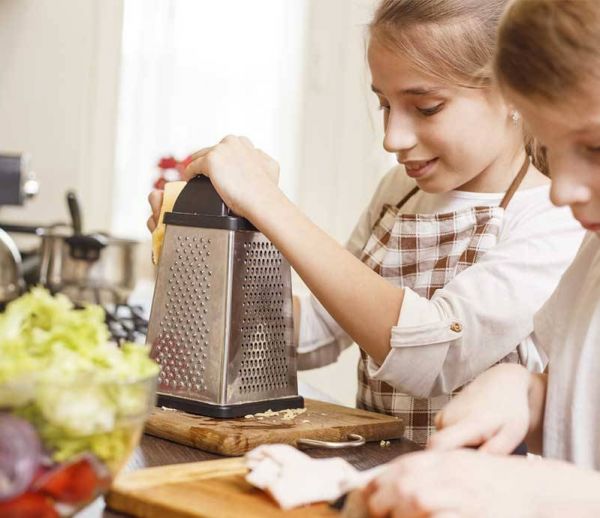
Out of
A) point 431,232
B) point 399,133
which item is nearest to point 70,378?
point 399,133

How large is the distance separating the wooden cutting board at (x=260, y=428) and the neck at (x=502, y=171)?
51 centimetres

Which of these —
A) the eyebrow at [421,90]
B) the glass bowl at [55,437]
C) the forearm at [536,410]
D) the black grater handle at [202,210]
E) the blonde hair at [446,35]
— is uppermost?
the blonde hair at [446,35]

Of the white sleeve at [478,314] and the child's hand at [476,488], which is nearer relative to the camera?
the child's hand at [476,488]

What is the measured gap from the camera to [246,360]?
1323 mm

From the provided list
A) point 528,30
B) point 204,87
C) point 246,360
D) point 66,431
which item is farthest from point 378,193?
point 204,87

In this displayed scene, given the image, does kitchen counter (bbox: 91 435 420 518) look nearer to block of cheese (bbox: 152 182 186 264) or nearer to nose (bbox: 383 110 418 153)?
block of cheese (bbox: 152 182 186 264)

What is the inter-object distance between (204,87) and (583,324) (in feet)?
9.88

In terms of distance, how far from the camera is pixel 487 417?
100 centimetres

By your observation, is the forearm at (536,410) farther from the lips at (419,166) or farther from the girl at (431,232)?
the lips at (419,166)

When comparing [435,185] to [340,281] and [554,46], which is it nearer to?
[340,281]

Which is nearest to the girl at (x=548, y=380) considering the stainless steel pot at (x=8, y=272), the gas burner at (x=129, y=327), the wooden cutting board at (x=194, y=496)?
the wooden cutting board at (x=194, y=496)

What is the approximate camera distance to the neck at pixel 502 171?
65.7 inches

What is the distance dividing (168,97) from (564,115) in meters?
3.33

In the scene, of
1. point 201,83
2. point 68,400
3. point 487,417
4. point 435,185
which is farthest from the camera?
point 201,83
